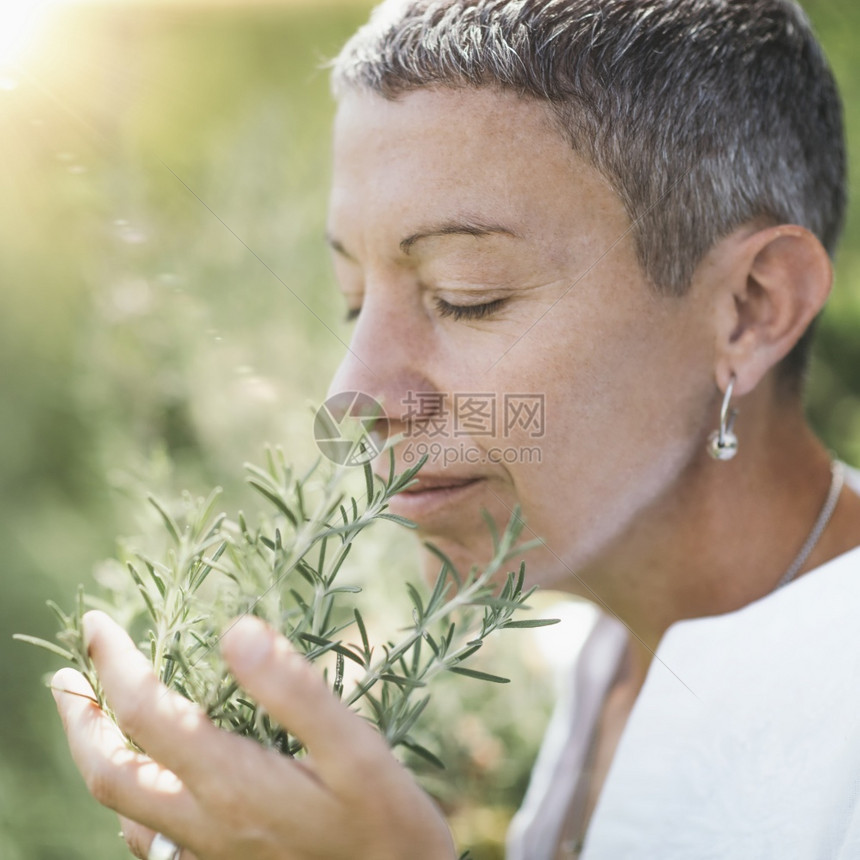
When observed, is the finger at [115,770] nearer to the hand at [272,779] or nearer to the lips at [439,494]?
the hand at [272,779]

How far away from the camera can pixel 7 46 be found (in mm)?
639

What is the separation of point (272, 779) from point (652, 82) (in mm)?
627

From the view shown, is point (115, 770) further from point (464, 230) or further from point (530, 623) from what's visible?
point (464, 230)

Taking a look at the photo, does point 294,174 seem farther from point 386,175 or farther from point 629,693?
point 629,693

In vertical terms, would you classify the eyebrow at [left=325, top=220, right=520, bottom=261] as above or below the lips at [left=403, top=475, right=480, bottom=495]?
above

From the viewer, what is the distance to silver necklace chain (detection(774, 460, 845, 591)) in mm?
863

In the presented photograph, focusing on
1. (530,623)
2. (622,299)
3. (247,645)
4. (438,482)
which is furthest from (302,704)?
(622,299)

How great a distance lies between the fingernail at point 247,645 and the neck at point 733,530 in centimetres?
52

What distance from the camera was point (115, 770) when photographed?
412 millimetres

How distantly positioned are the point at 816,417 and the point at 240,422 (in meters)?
1.08

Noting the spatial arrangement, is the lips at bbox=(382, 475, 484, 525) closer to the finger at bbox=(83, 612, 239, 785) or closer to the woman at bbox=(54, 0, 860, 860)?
the woman at bbox=(54, 0, 860, 860)

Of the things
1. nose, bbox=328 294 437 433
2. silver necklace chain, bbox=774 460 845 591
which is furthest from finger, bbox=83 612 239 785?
silver necklace chain, bbox=774 460 845 591

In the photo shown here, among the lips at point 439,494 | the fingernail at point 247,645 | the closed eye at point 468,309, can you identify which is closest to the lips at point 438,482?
the lips at point 439,494

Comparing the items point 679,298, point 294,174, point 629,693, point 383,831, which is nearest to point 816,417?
point 629,693
